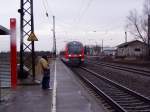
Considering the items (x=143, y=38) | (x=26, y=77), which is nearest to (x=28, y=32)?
(x=26, y=77)

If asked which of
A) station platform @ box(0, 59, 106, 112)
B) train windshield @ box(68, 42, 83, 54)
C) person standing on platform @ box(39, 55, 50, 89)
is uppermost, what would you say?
train windshield @ box(68, 42, 83, 54)

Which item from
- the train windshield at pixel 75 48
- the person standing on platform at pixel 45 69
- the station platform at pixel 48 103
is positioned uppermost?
the train windshield at pixel 75 48

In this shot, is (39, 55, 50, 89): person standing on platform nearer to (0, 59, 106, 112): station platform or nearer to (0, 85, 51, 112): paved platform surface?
(0, 85, 51, 112): paved platform surface

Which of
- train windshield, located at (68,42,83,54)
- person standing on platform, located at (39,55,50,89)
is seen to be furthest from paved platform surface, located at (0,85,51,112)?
train windshield, located at (68,42,83,54)

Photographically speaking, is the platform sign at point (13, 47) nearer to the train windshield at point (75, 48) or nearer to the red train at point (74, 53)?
the red train at point (74, 53)

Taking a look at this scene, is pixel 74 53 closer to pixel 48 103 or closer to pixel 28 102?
pixel 28 102

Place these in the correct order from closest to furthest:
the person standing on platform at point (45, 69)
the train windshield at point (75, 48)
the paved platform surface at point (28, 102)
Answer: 1. the paved platform surface at point (28, 102)
2. the person standing on platform at point (45, 69)
3. the train windshield at point (75, 48)

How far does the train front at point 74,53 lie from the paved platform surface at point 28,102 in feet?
113

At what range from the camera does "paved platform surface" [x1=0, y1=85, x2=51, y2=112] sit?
551 inches

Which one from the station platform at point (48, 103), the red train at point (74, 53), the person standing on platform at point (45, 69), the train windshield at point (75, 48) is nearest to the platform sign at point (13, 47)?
the station platform at point (48, 103)

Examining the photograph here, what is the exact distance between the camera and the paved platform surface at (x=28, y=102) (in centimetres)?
1398

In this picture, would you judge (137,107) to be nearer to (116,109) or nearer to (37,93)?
(116,109)

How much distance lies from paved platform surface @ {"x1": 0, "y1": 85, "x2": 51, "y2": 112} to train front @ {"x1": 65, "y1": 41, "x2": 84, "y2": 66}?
3437 centimetres

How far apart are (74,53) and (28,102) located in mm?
38274
